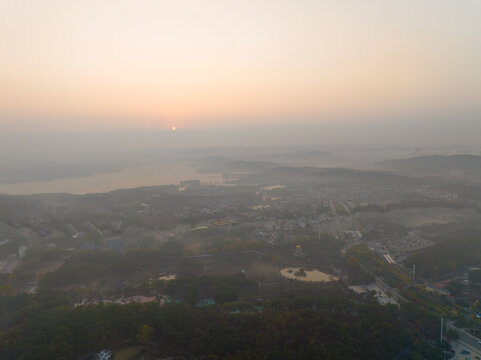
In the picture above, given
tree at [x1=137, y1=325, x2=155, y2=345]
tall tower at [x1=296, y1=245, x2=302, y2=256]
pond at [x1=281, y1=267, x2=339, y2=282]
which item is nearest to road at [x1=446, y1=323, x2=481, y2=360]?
pond at [x1=281, y1=267, x2=339, y2=282]

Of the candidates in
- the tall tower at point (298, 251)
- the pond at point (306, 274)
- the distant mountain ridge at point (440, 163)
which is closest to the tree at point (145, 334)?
the pond at point (306, 274)

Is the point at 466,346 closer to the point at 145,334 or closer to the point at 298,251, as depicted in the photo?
the point at 298,251

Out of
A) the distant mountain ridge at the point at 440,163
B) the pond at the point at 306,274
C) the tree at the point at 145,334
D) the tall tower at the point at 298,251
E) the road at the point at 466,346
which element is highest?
the distant mountain ridge at the point at 440,163

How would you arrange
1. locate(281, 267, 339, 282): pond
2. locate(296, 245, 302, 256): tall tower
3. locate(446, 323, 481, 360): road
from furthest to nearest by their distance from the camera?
locate(296, 245, 302, 256): tall tower, locate(281, 267, 339, 282): pond, locate(446, 323, 481, 360): road

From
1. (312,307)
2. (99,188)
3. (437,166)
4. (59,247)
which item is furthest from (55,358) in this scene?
(437,166)

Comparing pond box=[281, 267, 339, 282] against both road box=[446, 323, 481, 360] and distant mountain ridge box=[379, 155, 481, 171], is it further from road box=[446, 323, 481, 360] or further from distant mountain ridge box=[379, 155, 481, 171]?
distant mountain ridge box=[379, 155, 481, 171]

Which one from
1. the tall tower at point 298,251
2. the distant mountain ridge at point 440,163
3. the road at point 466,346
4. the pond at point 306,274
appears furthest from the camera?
the distant mountain ridge at point 440,163

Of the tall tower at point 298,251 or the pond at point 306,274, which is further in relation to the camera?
the tall tower at point 298,251

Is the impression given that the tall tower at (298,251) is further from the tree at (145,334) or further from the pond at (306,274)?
the tree at (145,334)

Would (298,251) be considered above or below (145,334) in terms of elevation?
below

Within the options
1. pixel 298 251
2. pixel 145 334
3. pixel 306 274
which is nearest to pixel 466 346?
pixel 306 274

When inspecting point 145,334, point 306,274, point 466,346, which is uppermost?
point 145,334
